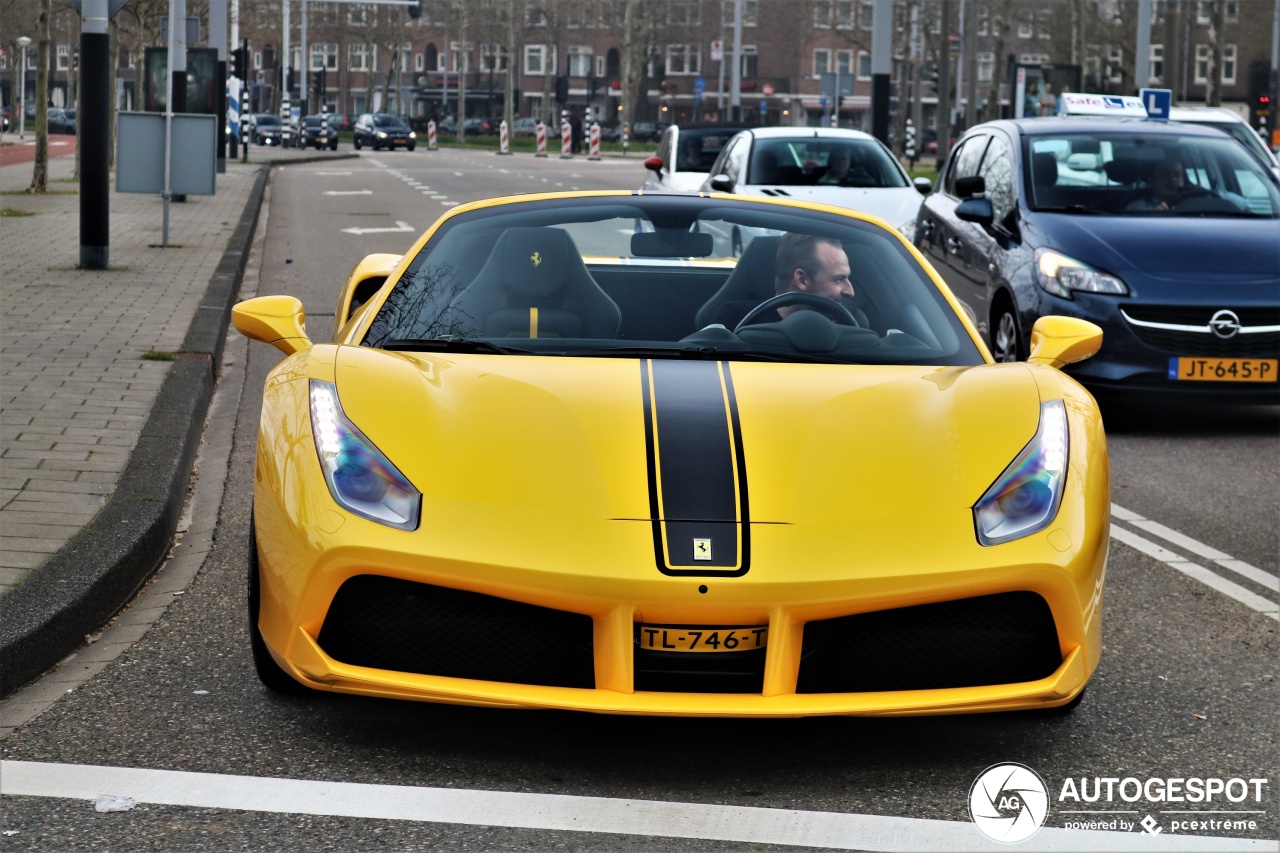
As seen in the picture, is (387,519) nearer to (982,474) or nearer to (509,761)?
(509,761)

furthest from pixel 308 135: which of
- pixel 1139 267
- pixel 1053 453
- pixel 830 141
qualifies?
pixel 1053 453

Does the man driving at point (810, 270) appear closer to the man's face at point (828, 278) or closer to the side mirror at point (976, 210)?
the man's face at point (828, 278)

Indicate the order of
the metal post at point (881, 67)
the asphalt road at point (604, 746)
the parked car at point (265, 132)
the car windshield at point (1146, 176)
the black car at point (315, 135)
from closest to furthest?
the asphalt road at point (604, 746) < the car windshield at point (1146, 176) < the metal post at point (881, 67) < the black car at point (315, 135) < the parked car at point (265, 132)

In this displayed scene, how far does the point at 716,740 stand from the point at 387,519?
2.83 feet

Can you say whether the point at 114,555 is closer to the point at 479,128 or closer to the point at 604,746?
the point at 604,746

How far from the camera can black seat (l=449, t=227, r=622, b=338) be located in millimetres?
4594

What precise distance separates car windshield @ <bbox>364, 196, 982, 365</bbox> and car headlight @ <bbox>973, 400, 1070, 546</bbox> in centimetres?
59

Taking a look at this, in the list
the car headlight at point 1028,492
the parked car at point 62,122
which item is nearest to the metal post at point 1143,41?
the car headlight at point 1028,492

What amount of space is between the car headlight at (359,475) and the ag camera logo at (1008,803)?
48.4 inches

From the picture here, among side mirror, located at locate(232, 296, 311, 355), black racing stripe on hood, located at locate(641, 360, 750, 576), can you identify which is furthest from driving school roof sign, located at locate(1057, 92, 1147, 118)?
black racing stripe on hood, located at locate(641, 360, 750, 576)

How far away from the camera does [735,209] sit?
5.10 meters

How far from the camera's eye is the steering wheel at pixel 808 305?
4701 millimetres

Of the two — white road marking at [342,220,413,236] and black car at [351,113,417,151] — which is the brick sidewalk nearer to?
white road marking at [342,220,413,236]

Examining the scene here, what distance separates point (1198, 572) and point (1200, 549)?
16.1 inches
